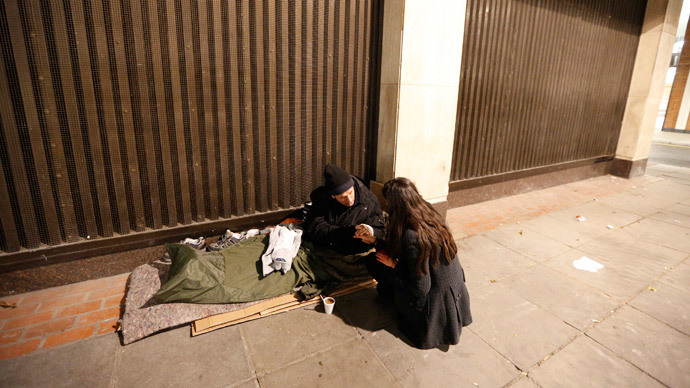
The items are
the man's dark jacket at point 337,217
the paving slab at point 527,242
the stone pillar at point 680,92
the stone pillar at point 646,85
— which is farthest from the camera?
the stone pillar at point 680,92

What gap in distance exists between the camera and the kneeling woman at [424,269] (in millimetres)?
2885

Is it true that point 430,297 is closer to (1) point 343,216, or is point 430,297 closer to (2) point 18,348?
(1) point 343,216

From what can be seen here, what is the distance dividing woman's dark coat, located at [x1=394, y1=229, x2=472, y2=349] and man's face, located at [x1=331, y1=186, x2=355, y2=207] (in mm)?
970

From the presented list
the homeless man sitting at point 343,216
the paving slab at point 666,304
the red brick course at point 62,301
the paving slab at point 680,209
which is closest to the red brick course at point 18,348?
the red brick course at point 62,301

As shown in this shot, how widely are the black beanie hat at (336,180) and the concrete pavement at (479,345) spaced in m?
1.13

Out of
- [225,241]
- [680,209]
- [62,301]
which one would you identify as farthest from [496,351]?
[680,209]

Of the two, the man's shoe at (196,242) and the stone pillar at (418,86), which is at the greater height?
the stone pillar at (418,86)

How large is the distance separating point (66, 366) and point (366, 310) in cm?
248

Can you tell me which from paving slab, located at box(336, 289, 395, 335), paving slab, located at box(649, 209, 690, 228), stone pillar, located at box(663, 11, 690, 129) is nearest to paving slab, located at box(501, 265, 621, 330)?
paving slab, located at box(336, 289, 395, 335)

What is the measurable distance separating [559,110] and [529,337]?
637 cm

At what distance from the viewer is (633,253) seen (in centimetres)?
502

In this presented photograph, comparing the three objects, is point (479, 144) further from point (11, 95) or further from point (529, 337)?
point (11, 95)

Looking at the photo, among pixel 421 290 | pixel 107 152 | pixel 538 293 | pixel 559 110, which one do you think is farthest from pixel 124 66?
pixel 559 110

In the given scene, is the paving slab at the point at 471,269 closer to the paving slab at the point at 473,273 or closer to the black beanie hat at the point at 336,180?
the paving slab at the point at 473,273
